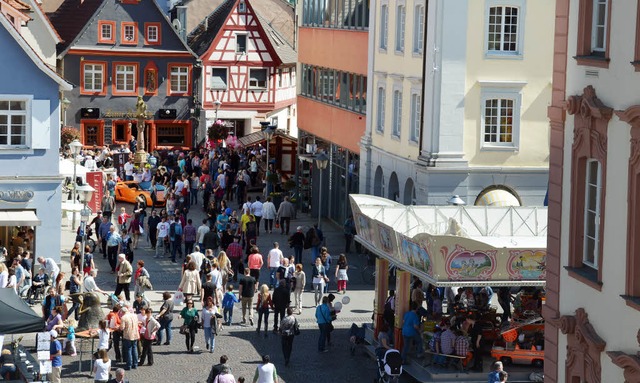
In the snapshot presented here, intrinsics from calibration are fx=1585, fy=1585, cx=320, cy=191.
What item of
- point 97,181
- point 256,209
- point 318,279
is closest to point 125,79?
point 97,181

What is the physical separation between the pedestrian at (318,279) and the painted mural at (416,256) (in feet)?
29.2

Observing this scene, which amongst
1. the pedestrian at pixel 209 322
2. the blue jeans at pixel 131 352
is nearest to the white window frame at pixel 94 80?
the pedestrian at pixel 209 322

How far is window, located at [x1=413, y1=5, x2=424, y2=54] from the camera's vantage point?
1831 inches

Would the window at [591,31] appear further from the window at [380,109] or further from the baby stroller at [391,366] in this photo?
the window at [380,109]

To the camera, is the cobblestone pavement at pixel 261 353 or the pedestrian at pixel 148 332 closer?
the cobblestone pavement at pixel 261 353

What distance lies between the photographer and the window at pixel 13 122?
1666 inches

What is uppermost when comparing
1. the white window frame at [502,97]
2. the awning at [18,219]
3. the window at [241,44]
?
the window at [241,44]

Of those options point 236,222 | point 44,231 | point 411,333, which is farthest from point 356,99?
point 411,333

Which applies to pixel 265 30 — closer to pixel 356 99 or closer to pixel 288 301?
pixel 356 99

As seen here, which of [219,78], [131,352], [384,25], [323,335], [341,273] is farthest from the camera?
[219,78]

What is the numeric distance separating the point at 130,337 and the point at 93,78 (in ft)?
165

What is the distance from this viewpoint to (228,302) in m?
37.8

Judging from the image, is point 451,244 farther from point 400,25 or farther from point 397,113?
point 400,25

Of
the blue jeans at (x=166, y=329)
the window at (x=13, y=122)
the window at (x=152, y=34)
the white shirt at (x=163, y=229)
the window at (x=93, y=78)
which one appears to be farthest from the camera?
the window at (x=152, y=34)
